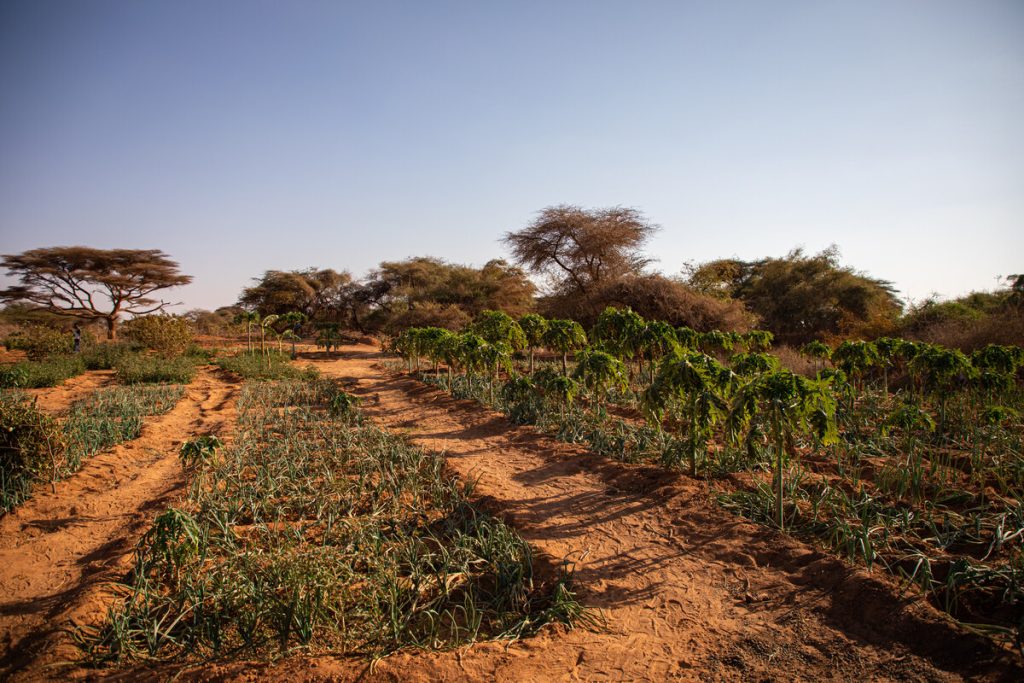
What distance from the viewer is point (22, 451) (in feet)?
16.6

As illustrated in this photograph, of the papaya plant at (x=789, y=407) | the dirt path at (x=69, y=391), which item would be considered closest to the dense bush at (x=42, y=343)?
the dirt path at (x=69, y=391)

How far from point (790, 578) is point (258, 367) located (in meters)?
16.1

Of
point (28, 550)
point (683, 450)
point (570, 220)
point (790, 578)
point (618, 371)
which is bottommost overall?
point (28, 550)

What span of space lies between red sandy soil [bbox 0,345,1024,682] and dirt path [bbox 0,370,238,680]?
0.06ft

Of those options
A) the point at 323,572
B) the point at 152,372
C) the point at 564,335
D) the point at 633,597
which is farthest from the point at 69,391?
the point at 633,597

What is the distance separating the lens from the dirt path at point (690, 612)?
2838mm

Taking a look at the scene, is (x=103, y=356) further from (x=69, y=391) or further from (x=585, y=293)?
(x=585, y=293)

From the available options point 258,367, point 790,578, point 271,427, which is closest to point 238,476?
point 271,427

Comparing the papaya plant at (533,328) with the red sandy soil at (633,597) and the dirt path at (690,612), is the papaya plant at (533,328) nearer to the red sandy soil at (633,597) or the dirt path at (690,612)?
the red sandy soil at (633,597)

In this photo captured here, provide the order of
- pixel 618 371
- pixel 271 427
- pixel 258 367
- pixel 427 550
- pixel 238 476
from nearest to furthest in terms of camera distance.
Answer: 1. pixel 427 550
2. pixel 238 476
3. pixel 618 371
4. pixel 271 427
5. pixel 258 367

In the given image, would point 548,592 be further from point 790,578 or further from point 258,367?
point 258,367

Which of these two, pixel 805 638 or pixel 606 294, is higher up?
pixel 606 294

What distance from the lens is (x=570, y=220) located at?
73.0 feet

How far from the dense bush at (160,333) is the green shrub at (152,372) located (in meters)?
2.17
